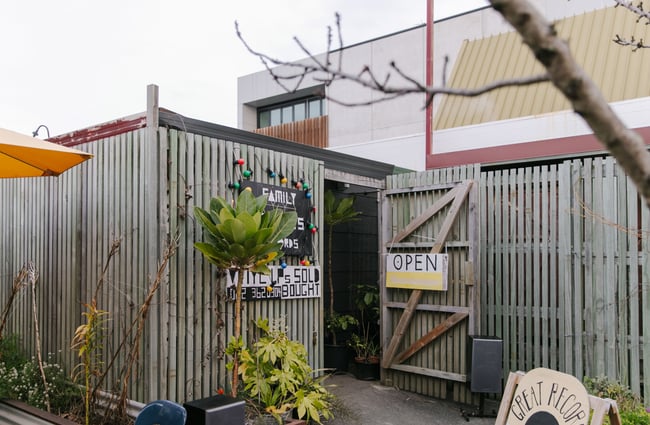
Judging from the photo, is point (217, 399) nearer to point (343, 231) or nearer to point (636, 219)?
point (636, 219)

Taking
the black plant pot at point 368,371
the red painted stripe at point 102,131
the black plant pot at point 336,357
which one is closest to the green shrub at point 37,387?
the red painted stripe at point 102,131

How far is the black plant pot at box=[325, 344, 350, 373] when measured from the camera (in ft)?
25.2

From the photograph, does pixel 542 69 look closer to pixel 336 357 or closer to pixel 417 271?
pixel 417 271

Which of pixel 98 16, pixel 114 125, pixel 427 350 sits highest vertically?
pixel 98 16

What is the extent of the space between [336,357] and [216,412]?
424 cm

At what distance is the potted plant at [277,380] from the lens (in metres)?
4.78

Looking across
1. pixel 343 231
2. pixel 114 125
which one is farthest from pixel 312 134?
pixel 114 125

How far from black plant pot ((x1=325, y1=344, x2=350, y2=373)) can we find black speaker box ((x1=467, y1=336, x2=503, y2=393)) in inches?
102

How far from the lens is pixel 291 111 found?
670 inches

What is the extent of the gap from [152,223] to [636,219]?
4715 millimetres

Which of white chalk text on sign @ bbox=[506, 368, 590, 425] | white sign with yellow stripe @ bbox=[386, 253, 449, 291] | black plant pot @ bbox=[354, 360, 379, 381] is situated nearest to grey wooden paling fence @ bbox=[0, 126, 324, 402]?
white sign with yellow stripe @ bbox=[386, 253, 449, 291]

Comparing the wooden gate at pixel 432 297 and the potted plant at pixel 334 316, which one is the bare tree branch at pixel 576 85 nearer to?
the wooden gate at pixel 432 297

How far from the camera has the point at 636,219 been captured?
532 cm

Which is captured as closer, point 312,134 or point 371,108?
point 371,108
